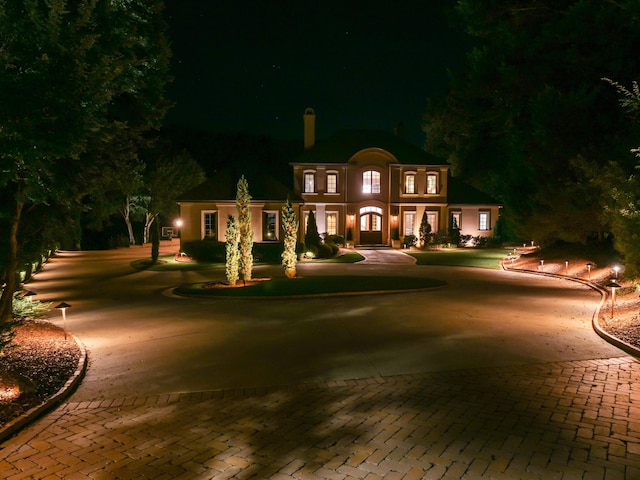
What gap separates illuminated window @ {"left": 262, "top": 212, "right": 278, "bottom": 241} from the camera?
31750mm

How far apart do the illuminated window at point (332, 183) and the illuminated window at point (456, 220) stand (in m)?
10.1

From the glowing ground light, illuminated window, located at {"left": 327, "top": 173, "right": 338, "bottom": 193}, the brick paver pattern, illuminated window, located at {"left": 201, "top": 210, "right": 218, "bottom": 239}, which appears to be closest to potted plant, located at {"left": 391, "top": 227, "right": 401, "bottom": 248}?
illuminated window, located at {"left": 327, "top": 173, "right": 338, "bottom": 193}

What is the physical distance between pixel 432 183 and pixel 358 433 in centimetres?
3399

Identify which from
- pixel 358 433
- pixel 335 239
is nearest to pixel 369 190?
pixel 335 239

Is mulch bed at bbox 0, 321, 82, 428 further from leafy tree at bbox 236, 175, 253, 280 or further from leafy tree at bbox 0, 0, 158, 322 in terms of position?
leafy tree at bbox 236, 175, 253, 280

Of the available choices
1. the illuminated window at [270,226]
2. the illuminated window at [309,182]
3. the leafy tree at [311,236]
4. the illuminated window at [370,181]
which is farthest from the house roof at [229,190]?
the illuminated window at [370,181]

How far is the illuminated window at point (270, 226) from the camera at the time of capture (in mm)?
31750

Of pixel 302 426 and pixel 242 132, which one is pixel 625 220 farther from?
pixel 242 132

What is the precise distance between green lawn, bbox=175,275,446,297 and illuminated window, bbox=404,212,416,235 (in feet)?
63.4

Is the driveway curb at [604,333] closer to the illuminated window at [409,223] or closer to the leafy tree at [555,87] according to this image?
the leafy tree at [555,87]

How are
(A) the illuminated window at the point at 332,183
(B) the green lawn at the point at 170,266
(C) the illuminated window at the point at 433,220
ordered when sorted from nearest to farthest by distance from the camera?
(B) the green lawn at the point at 170,266
(A) the illuminated window at the point at 332,183
(C) the illuminated window at the point at 433,220

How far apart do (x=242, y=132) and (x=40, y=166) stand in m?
57.6

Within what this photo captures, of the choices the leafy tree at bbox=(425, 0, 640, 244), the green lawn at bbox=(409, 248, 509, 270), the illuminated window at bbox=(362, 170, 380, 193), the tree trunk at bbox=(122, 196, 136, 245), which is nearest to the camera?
the leafy tree at bbox=(425, 0, 640, 244)

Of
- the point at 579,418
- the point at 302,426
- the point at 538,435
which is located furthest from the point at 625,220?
the point at 302,426
